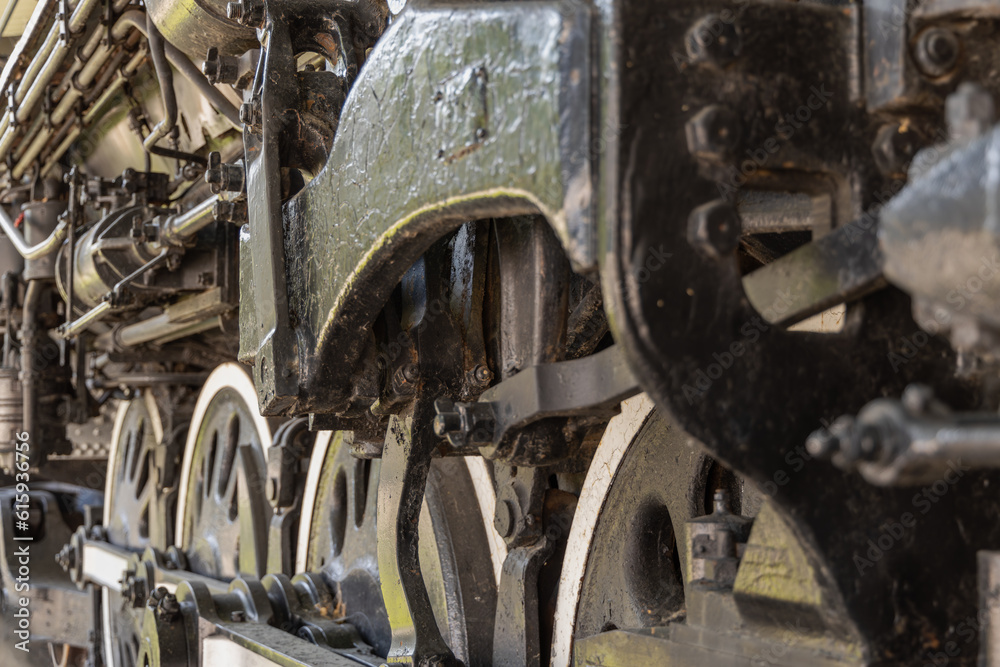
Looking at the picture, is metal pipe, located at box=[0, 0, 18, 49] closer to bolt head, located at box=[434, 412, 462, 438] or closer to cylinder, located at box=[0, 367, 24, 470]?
cylinder, located at box=[0, 367, 24, 470]

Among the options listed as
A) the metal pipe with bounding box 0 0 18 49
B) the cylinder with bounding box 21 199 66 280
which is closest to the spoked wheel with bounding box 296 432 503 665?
the metal pipe with bounding box 0 0 18 49

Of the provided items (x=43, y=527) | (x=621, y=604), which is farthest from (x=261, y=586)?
(x=43, y=527)

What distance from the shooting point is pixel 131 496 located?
14.8 feet

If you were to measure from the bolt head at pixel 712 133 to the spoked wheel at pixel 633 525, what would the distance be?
765 mm

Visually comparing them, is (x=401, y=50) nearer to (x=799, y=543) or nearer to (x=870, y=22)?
(x=870, y=22)

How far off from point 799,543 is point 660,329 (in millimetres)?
233

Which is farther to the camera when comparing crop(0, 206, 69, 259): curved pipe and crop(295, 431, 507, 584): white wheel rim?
crop(0, 206, 69, 259): curved pipe

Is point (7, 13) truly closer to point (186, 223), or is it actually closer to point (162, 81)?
point (162, 81)

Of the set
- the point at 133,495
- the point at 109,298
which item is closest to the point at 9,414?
the point at 133,495

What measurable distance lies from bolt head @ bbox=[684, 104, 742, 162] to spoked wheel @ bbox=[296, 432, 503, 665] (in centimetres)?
130

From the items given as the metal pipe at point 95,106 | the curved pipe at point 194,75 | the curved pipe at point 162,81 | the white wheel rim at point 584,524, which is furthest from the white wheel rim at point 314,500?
the metal pipe at point 95,106

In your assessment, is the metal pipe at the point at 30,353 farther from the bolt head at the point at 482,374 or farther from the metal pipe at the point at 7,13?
the bolt head at the point at 482,374

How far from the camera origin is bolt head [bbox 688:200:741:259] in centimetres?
82

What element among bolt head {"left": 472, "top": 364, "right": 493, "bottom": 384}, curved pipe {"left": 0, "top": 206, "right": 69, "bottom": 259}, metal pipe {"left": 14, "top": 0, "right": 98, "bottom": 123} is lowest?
bolt head {"left": 472, "top": 364, "right": 493, "bottom": 384}
